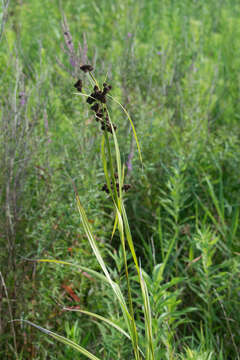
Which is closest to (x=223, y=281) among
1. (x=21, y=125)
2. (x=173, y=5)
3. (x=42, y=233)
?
(x=42, y=233)

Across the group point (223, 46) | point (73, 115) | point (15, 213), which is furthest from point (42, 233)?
point (223, 46)

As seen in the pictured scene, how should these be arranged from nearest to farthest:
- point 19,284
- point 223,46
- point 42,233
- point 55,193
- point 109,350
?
1. point 109,350
2. point 19,284
3. point 42,233
4. point 55,193
5. point 223,46

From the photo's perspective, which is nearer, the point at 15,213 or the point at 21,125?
the point at 15,213

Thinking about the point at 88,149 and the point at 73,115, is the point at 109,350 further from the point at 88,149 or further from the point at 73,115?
the point at 73,115

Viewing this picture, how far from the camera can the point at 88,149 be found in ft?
6.86

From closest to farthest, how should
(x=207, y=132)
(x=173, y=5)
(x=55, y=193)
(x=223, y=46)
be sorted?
Result: (x=55, y=193)
(x=207, y=132)
(x=223, y=46)
(x=173, y=5)

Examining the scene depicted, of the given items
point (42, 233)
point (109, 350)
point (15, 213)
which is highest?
point (15, 213)

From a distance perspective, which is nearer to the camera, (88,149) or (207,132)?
(88,149)

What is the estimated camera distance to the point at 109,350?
160 cm

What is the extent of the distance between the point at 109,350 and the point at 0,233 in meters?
0.75

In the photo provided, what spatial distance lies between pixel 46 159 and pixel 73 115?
316mm

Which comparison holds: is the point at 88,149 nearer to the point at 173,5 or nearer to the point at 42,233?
the point at 42,233

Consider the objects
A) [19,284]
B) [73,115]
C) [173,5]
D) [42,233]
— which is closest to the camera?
[19,284]

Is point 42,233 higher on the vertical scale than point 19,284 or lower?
higher
